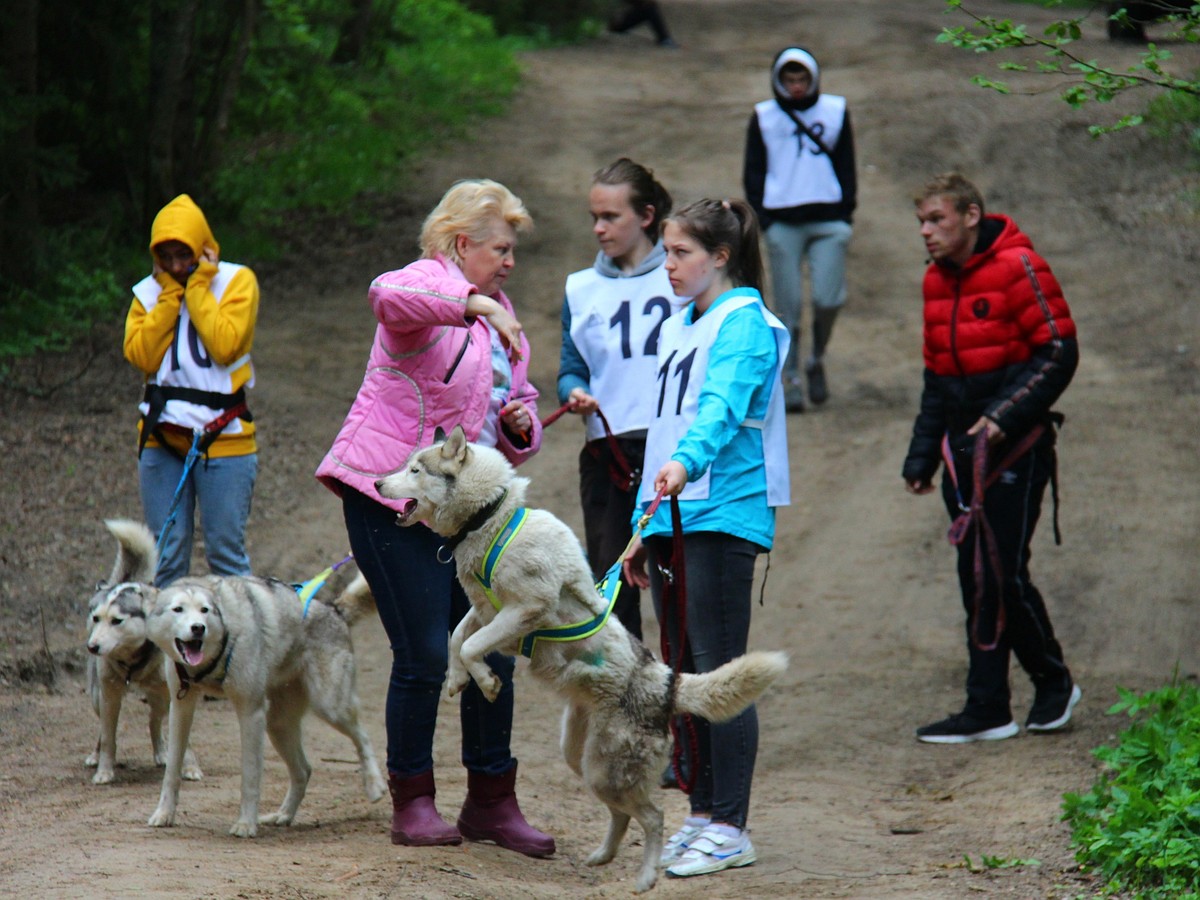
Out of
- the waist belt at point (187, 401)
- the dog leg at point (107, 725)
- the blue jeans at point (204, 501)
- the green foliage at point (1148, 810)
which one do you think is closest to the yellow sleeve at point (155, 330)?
the waist belt at point (187, 401)

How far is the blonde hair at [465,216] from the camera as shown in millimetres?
4754

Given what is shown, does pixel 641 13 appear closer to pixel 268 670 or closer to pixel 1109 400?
pixel 1109 400

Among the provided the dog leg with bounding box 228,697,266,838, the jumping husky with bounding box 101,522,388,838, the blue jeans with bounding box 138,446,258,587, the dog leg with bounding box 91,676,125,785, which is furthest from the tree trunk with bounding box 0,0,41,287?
the dog leg with bounding box 228,697,266,838

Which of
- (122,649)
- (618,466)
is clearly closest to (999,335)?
(618,466)

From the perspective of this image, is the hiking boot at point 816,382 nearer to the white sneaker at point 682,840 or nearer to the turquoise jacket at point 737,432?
the turquoise jacket at point 737,432

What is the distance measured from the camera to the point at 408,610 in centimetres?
→ 470

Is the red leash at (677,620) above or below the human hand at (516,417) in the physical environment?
below

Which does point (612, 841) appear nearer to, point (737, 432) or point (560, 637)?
point (560, 637)

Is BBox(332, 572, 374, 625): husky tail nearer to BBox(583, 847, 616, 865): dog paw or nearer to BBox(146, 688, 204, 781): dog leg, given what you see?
BBox(146, 688, 204, 781): dog leg

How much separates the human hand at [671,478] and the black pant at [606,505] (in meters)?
1.38

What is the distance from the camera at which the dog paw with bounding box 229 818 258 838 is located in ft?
16.8

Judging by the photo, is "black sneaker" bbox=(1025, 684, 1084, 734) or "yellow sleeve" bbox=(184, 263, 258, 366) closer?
"yellow sleeve" bbox=(184, 263, 258, 366)

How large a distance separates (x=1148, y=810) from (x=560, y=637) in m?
2.31

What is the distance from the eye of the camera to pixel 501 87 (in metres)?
19.6
